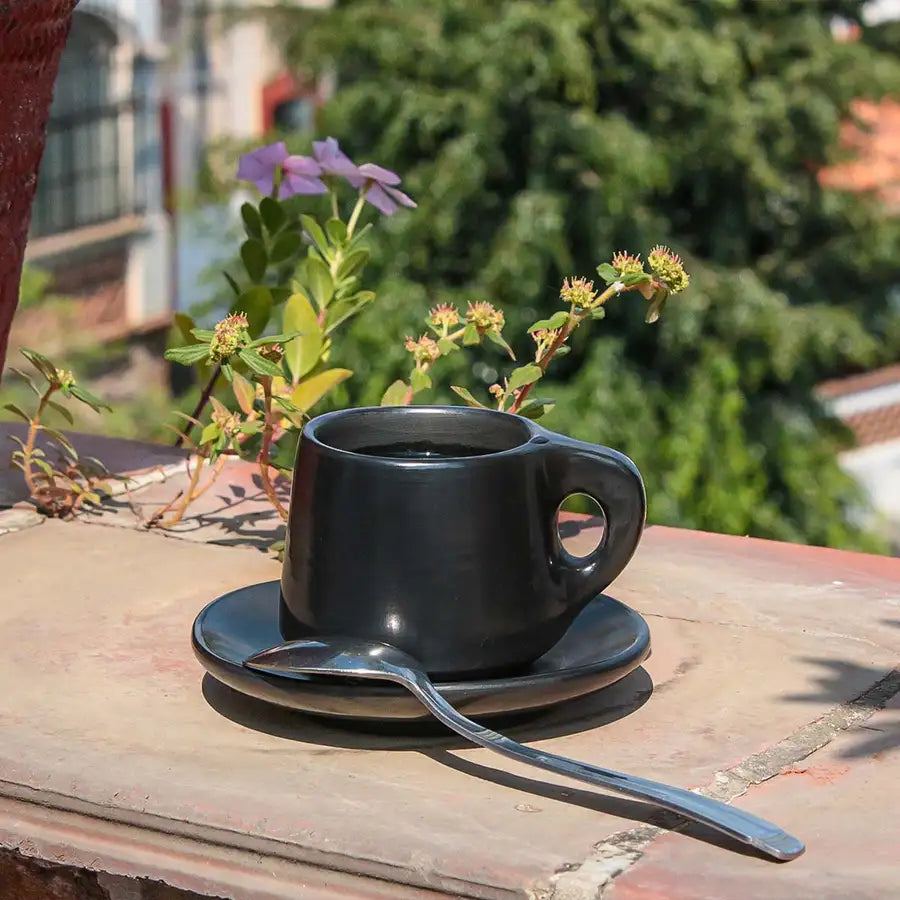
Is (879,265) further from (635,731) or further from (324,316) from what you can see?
(635,731)

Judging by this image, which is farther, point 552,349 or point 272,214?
point 272,214

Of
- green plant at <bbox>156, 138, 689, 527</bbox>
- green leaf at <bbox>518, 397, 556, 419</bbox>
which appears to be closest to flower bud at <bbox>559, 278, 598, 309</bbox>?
green plant at <bbox>156, 138, 689, 527</bbox>

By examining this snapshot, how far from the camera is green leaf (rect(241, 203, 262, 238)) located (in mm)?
1738

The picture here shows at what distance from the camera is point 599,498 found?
3.35 ft

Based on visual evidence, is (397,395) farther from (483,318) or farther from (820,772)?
(820,772)

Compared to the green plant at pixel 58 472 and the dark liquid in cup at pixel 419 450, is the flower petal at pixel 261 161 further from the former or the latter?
the dark liquid in cup at pixel 419 450

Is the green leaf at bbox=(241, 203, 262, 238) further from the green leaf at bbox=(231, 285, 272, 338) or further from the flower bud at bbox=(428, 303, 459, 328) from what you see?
the flower bud at bbox=(428, 303, 459, 328)

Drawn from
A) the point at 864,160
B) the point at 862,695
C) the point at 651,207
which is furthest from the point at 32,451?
the point at 864,160

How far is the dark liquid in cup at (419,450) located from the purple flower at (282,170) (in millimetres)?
583

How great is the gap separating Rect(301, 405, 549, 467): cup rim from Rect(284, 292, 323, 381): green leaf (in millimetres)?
466

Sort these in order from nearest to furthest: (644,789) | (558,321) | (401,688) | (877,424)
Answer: (644,789)
(401,688)
(558,321)
(877,424)

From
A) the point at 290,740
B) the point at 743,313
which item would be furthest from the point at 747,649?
the point at 743,313

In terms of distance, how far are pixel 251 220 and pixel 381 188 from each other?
0.65 ft

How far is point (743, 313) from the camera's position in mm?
4875
